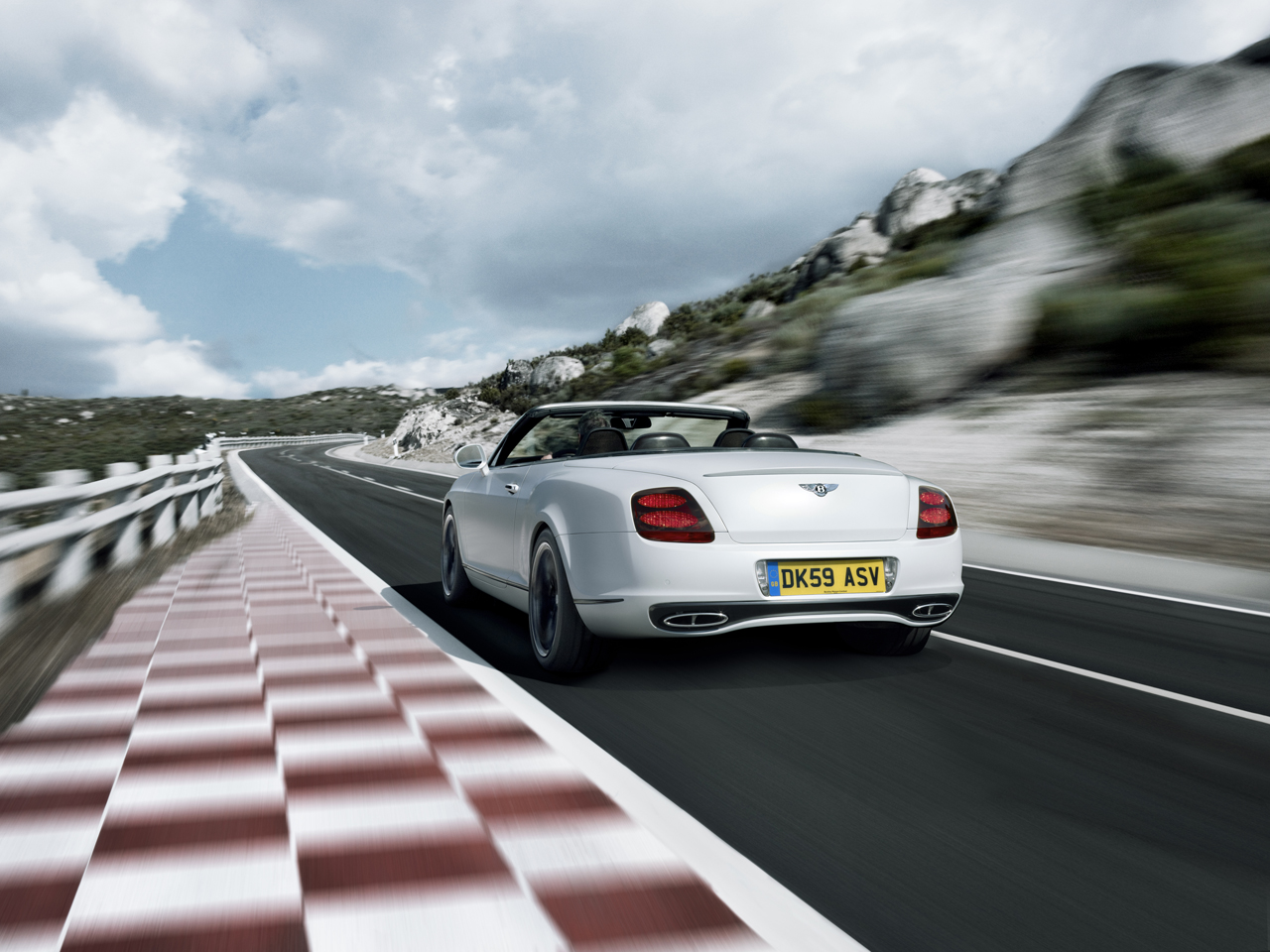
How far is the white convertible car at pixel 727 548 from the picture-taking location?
14.7 feet

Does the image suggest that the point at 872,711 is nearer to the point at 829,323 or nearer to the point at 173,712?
the point at 173,712

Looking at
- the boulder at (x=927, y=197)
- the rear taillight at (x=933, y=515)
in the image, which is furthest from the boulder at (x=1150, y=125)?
the rear taillight at (x=933, y=515)

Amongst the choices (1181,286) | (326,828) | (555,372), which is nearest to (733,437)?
(326,828)

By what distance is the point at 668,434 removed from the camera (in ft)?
18.5

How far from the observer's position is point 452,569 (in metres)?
7.46

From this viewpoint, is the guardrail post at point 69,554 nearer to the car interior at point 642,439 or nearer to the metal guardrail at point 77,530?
the metal guardrail at point 77,530

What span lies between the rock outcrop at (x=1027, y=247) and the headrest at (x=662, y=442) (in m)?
14.5

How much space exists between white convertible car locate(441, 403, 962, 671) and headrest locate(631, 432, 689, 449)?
18cm

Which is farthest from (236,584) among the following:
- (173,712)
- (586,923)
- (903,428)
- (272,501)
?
(903,428)

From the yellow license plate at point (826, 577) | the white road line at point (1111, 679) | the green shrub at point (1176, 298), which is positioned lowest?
the white road line at point (1111, 679)

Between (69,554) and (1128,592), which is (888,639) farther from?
(69,554)

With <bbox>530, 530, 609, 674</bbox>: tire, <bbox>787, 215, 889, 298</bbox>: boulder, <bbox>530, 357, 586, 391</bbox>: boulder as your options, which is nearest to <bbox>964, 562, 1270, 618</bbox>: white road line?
<bbox>530, 530, 609, 674</bbox>: tire

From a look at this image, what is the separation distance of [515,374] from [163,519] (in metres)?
40.2

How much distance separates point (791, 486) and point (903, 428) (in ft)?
47.8
